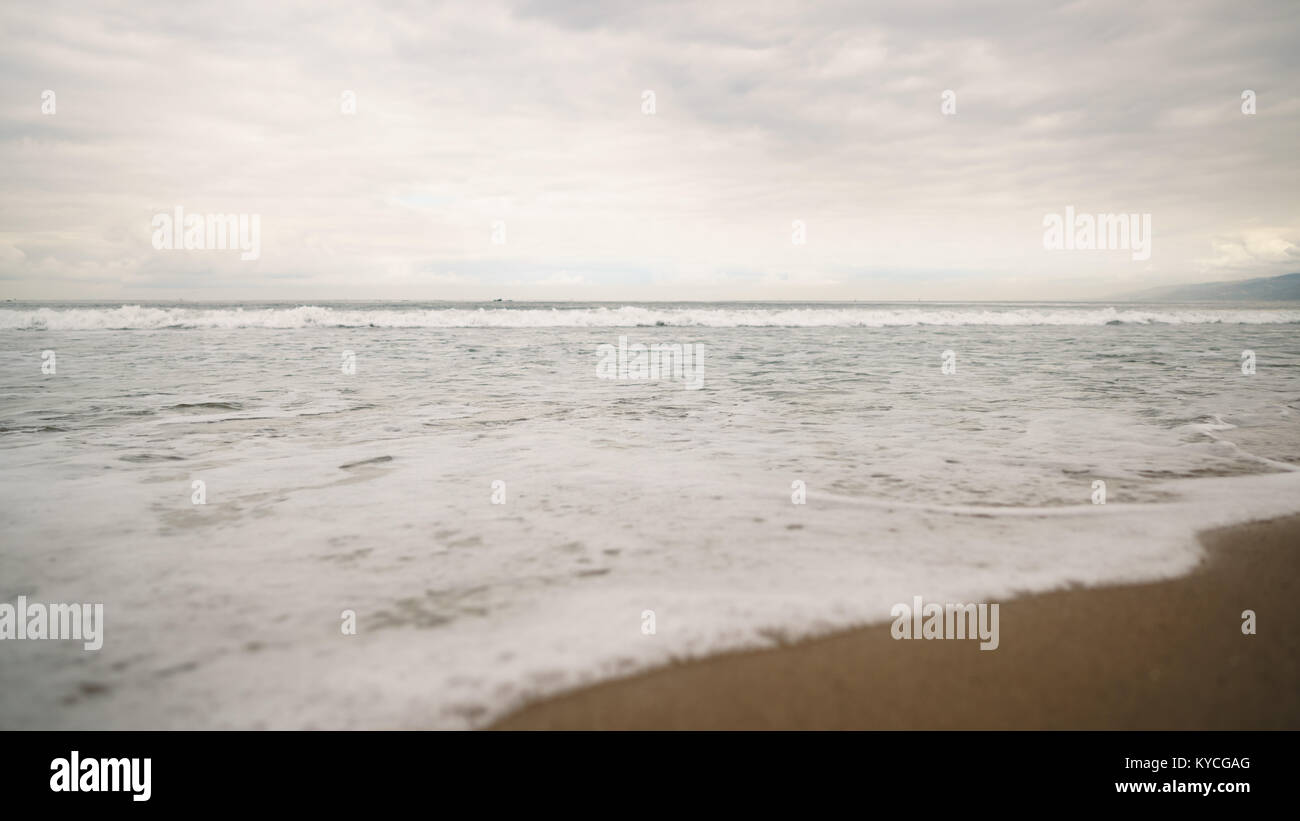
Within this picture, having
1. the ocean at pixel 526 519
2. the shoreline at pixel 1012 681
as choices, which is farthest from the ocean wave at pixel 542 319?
the shoreline at pixel 1012 681

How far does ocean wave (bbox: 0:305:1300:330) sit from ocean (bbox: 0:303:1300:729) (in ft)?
63.8

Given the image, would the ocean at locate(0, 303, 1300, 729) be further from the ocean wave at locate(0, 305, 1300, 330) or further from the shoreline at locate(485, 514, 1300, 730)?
the ocean wave at locate(0, 305, 1300, 330)

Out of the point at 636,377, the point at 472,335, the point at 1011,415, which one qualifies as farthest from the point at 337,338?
the point at 1011,415

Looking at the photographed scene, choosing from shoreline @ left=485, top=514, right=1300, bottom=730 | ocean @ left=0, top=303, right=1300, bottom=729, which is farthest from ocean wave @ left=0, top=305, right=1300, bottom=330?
shoreline @ left=485, top=514, right=1300, bottom=730

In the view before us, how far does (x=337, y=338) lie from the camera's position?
67.7 feet

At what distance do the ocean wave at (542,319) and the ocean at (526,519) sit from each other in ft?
63.8

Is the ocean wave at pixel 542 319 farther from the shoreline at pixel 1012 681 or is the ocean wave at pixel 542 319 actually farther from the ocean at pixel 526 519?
the shoreline at pixel 1012 681

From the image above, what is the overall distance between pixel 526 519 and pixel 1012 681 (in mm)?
2519

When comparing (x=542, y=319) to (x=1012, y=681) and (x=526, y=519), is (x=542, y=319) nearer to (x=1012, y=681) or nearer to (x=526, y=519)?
(x=526, y=519)

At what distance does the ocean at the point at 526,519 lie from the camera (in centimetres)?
228

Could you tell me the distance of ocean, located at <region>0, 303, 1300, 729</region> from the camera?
2275mm

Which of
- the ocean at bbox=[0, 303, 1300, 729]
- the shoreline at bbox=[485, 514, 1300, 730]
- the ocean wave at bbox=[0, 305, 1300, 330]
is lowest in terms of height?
the shoreline at bbox=[485, 514, 1300, 730]

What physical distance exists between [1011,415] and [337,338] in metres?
19.5
